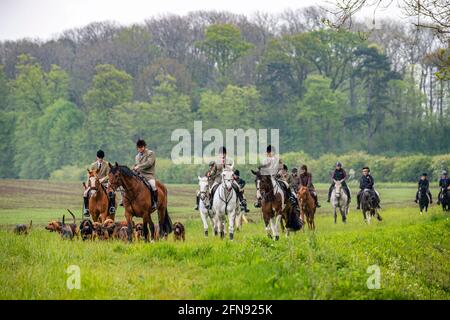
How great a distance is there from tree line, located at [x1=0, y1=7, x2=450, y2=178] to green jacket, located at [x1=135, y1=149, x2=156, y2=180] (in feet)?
159

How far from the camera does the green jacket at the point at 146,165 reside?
19078 millimetres

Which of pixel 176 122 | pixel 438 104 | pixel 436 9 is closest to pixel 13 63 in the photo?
pixel 176 122

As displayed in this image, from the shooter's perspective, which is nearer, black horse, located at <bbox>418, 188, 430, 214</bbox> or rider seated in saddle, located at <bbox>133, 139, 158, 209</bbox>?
rider seated in saddle, located at <bbox>133, 139, 158, 209</bbox>

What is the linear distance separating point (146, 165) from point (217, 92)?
58396 mm

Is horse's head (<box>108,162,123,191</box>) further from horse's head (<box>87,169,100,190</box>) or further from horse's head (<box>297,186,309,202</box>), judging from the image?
horse's head (<box>297,186,309,202</box>)

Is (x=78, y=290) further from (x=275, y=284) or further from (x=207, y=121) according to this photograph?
(x=207, y=121)

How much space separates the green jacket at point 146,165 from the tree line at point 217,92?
159 ft

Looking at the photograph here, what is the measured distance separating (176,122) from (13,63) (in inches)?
1032

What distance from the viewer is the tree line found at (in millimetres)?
69625

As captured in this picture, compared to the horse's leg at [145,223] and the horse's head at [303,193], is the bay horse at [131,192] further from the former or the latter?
the horse's head at [303,193]

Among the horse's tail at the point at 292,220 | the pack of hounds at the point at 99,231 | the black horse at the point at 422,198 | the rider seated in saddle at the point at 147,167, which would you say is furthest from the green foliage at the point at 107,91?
the rider seated in saddle at the point at 147,167

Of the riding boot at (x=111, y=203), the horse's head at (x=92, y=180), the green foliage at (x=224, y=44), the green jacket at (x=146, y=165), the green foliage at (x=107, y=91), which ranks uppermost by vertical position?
the green foliage at (x=224, y=44)

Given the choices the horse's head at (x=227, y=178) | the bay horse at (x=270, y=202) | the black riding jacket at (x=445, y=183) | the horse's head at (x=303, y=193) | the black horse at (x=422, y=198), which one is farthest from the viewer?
the black horse at (x=422, y=198)

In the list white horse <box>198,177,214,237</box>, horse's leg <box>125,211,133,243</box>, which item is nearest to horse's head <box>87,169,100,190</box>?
horse's leg <box>125,211,133,243</box>
